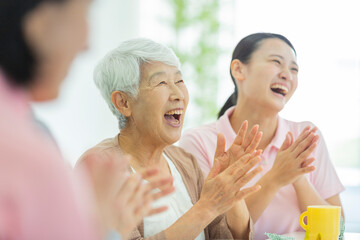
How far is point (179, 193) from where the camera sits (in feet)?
5.46

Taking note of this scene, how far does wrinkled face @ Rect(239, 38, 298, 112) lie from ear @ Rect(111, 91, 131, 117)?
709 mm

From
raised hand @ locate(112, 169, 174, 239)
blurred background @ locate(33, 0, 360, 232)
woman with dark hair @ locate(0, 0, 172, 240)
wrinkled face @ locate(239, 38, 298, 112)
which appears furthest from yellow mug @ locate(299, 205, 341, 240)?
blurred background @ locate(33, 0, 360, 232)

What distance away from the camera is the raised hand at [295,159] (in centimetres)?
173

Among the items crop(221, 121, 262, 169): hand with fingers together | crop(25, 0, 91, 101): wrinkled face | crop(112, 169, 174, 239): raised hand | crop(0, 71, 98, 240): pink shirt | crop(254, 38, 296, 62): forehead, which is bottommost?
crop(221, 121, 262, 169): hand with fingers together

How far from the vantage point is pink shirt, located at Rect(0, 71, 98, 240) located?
42 centimetres

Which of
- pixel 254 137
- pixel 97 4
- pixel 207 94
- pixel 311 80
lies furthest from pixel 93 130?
pixel 97 4

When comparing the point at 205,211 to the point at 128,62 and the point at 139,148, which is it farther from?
the point at 128,62

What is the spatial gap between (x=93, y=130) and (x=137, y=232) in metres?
3.49

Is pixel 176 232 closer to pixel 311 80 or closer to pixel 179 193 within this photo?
pixel 179 193

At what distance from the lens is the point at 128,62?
1590 mm

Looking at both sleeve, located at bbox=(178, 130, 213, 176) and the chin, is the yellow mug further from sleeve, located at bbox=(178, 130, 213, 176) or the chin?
the chin

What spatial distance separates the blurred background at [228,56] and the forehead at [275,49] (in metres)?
2.34

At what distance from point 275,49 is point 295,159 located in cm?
60

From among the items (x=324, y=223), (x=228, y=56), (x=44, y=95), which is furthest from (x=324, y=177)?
(x=228, y=56)
